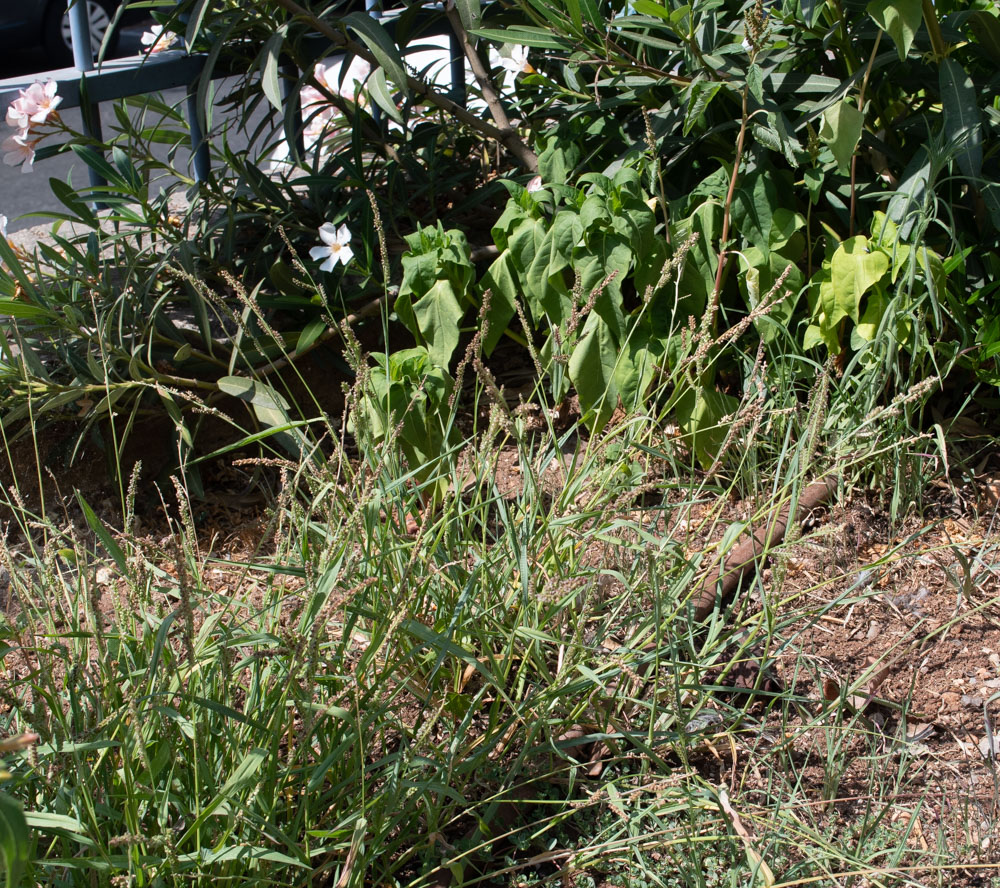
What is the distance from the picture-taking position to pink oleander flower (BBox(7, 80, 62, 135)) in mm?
2410

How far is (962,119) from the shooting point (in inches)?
78.5

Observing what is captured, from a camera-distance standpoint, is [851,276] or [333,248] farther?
[333,248]

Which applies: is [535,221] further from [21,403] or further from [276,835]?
[276,835]

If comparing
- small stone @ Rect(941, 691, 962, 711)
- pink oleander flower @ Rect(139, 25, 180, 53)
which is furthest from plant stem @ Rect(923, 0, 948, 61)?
pink oleander flower @ Rect(139, 25, 180, 53)

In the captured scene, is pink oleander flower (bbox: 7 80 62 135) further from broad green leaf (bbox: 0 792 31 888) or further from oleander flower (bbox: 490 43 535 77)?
broad green leaf (bbox: 0 792 31 888)

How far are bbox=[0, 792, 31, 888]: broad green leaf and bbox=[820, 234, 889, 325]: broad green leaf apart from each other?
1.82 m

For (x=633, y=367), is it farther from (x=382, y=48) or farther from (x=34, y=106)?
(x=34, y=106)

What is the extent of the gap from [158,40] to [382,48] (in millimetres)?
774

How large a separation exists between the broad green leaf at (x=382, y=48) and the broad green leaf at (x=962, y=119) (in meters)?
1.13

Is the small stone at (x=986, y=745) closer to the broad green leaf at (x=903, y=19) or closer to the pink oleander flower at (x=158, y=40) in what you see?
the broad green leaf at (x=903, y=19)

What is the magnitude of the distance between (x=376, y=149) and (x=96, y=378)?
1.06 m

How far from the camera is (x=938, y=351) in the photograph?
2154mm

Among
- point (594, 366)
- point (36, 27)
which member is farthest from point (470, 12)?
point (36, 27)

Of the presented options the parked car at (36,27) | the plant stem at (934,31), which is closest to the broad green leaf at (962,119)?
the plant stem at (934,31)
